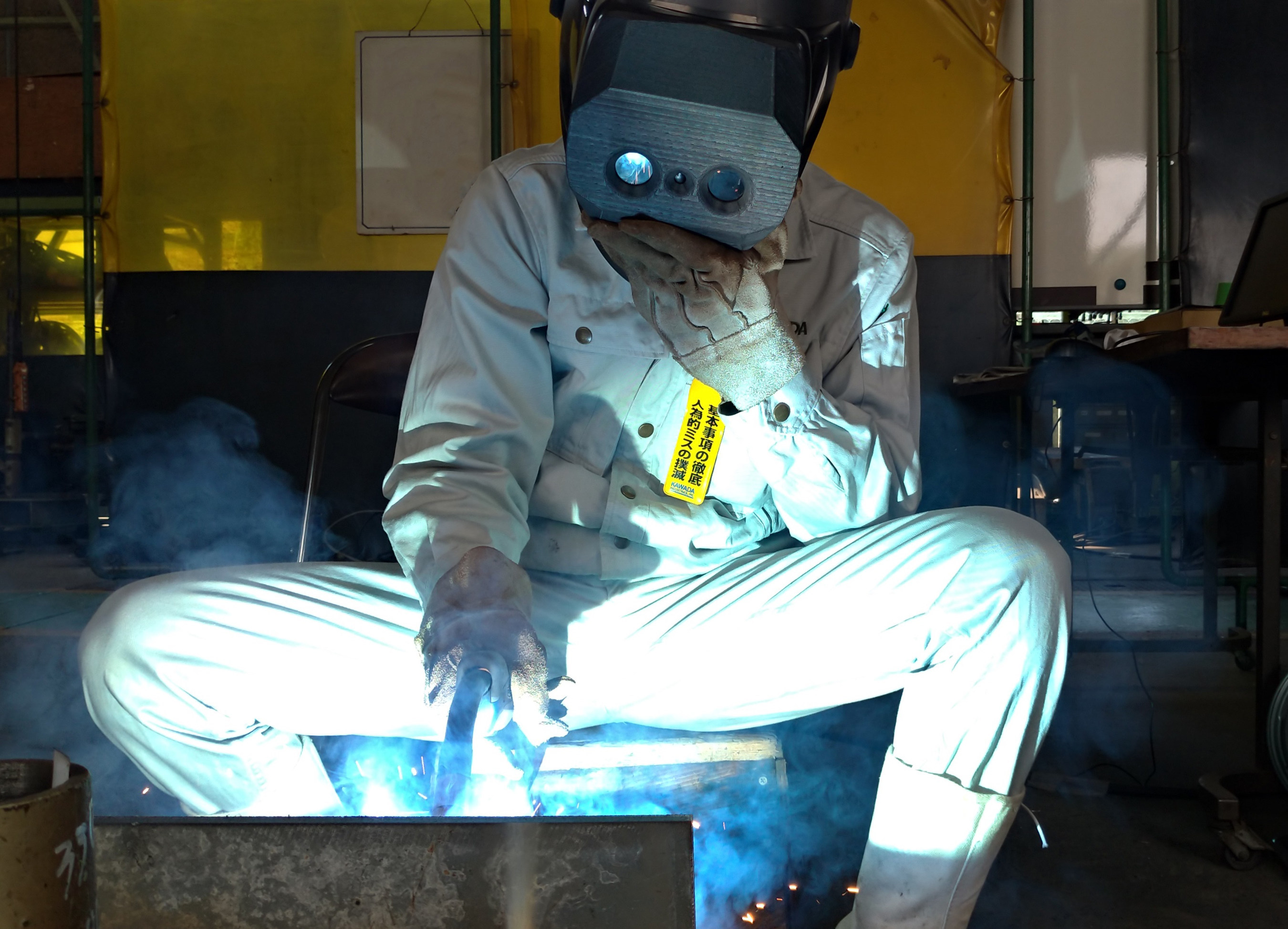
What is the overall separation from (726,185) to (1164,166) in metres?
3.82

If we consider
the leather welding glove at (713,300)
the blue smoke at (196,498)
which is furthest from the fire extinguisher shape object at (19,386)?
the leather welding glove at (713,300)

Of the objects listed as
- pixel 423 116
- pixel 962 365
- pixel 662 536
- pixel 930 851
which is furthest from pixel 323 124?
pixel 930 851

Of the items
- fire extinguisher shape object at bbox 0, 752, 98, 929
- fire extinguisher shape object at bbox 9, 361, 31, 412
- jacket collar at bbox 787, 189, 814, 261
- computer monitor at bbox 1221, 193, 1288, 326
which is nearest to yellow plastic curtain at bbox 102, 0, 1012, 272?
fire extinguisher shape object at bbox 9, 361, 31, 412

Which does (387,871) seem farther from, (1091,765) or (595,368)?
(1091,765)

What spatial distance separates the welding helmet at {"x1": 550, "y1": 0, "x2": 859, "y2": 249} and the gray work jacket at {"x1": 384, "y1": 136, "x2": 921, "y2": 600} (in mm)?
339

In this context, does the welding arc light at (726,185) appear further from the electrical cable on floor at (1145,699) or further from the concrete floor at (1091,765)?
the electrical cable on floor at (1145,699)

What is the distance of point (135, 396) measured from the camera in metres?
4.06

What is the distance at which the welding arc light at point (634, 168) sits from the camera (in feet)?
2.53

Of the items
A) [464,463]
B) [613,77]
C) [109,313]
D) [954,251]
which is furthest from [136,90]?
[613,77]

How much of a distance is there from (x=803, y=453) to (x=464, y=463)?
38 centimetres

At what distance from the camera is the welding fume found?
2.93 ft

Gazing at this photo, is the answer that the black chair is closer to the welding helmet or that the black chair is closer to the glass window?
the welding helmet

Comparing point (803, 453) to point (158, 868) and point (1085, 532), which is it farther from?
point (1085, 532)

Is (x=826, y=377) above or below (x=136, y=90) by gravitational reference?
below
